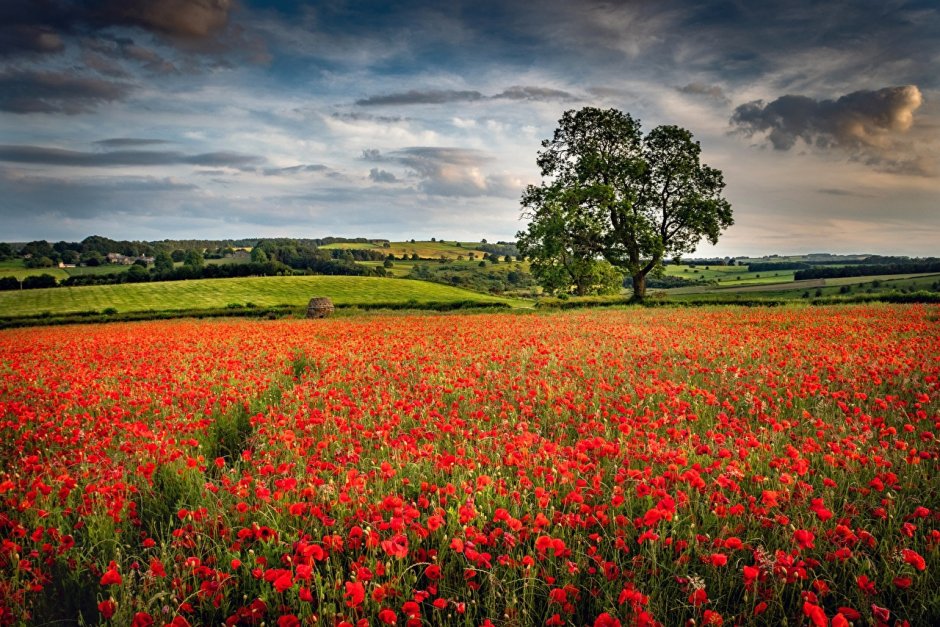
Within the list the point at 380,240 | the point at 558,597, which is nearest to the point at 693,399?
the point at 558,597

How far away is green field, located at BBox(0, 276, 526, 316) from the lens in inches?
2267

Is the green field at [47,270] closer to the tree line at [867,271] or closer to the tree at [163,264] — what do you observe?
the tree at [163,264]

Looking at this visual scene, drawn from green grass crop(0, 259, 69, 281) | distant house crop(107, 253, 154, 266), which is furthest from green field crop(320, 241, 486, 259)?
green grass crop(0, 259, 69, 281)

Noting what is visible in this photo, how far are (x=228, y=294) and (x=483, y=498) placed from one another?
75102 mm

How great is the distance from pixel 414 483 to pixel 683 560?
2.18m

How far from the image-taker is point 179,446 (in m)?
5.24

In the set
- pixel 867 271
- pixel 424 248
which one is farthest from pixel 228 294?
pixel 424 248

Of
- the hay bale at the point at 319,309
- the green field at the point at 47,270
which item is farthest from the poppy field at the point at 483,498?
the green field at the point at 47,270

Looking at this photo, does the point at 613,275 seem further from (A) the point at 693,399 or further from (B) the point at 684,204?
(A) the point at 693,399

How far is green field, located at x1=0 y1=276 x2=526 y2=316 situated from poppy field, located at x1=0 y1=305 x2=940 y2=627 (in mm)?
45443

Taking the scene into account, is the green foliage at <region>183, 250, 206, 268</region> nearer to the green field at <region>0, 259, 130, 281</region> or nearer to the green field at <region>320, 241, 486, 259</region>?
the green field at <region>0, 259, 130, 281</region>

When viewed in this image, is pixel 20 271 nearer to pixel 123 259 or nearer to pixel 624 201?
pixel 123 259

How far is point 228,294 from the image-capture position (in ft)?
228

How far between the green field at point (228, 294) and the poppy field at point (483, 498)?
149 ft
